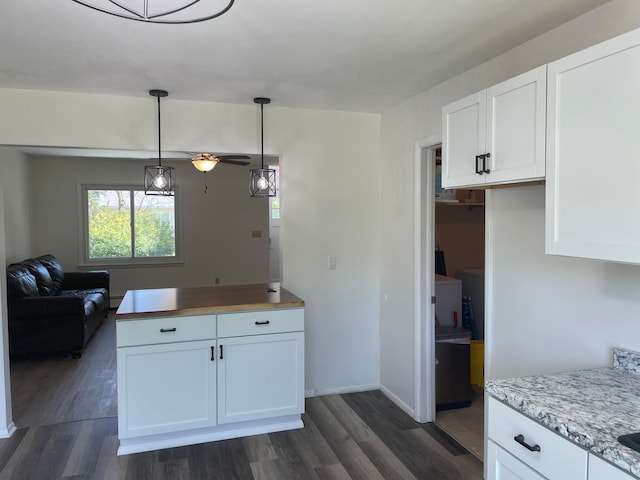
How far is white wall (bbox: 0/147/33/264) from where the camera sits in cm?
549

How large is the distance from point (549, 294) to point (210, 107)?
2637mm

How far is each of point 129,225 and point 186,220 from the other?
0.89m

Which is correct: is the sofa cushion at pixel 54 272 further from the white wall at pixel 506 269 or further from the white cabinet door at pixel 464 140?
the white cabinet door at pixel 464 140

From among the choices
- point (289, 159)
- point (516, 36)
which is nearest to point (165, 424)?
point (289, 159)

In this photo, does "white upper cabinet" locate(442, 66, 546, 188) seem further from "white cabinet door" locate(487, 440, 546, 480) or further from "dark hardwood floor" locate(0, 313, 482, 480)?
"dark hardwood floor" locate(0, 313, 482, 480)

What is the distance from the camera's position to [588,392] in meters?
1.53

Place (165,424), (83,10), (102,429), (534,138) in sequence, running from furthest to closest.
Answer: (102,429) < (165,424) < (83,10) < (534,138)

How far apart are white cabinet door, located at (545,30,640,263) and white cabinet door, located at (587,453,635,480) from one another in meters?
0.61

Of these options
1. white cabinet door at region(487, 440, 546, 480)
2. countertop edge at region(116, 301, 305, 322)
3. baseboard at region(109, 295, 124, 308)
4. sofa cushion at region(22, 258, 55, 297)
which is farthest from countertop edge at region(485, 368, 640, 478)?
baseboard at region(109, 295, 124, 308)

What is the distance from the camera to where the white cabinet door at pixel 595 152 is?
4.60ft

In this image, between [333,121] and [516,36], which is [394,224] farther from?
[516,36]

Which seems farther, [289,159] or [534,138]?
[289,159]

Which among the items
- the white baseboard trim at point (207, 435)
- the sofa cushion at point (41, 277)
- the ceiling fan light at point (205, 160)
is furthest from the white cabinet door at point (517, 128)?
the sofa cushion at point (41, 277)

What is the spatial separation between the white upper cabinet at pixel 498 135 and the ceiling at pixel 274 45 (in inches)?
14.3
